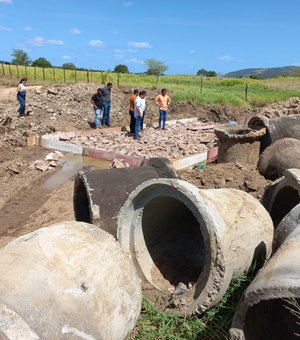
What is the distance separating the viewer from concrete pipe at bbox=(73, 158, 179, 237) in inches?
208

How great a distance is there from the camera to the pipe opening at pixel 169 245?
4812 mm

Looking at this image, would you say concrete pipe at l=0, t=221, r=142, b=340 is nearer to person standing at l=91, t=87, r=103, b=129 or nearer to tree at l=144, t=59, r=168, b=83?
person standing at l=91, t=87, r=103, b=129

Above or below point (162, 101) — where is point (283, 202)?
above

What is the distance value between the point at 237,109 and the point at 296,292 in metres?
19.8

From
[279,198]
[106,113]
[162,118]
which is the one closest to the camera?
[279,198]

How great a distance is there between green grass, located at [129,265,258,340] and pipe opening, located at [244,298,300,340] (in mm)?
434

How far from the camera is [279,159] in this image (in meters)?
7.48

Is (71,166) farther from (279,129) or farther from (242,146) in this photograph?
(279,129)

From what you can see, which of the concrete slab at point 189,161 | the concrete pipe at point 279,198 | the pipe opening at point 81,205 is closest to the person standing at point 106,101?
the concrete slab at point 189,161

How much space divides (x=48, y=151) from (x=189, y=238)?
7898 mm

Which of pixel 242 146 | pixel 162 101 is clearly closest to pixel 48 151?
pixel 162 101

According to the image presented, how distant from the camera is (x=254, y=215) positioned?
4426 mm

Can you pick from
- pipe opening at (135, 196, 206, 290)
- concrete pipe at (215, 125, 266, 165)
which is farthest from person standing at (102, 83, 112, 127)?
pipe opening at (135, 196, 206, 290)

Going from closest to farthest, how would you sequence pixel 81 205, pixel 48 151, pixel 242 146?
pixel 81 205 < pixel 242 146 < pixel 48 151
